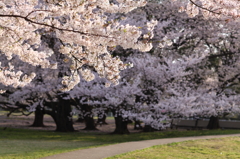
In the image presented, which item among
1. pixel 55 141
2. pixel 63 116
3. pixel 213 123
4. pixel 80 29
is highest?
pixel 80 29

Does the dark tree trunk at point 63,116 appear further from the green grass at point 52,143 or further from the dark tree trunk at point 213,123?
the dark tree trunk at point 213,123

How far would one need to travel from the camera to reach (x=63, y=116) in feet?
70.7

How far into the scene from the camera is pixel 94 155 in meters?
8.64

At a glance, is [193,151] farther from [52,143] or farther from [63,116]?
[63,116]

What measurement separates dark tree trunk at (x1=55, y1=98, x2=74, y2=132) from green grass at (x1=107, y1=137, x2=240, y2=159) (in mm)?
11160

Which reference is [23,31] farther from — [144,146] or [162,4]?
[162,4]

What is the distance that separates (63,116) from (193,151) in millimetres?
12880

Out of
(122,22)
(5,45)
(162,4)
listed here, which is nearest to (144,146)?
(5,45)

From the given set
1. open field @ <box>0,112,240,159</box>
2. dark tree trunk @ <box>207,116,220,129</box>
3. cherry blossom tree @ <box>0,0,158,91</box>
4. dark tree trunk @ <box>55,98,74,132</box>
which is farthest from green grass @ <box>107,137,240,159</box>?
dark tree trunk @ <box>207,116,220,129</box>

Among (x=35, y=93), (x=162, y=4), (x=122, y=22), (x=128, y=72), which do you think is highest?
(x=162, y=4)

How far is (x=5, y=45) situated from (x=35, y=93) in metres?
13.8

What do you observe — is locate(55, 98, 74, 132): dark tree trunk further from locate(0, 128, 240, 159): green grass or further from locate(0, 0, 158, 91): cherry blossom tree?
locate(0, 0, 158, 91): cherry blossom tree

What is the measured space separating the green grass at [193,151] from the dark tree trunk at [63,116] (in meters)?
11.2

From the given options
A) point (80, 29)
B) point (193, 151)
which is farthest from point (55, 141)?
point (80, 29)
